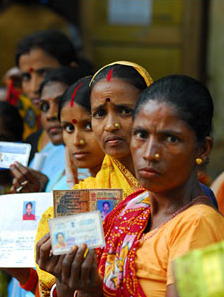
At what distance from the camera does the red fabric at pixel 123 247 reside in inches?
93.0

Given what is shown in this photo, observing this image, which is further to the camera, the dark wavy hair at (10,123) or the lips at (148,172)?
the dark wavy hair at (10,123)

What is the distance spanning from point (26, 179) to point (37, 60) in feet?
5.20

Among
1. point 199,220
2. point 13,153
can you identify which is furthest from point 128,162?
point 13,153

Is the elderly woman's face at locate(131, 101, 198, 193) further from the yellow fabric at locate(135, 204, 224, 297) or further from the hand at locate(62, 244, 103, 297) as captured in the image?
the hand at locate(62, 244, 103, 297)

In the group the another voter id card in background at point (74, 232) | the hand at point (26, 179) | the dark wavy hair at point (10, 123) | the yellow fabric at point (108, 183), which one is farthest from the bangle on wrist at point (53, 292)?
the dark wavy hair at point (10, 123)

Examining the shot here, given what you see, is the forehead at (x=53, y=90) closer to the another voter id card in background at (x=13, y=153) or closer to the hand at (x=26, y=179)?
the another voter id card in background at (x=13, y=153)

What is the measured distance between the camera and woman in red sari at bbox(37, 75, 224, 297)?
7.37ft

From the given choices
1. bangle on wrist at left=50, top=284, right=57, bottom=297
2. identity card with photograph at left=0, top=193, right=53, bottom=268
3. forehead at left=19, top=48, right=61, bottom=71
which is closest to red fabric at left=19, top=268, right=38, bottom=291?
identity card with photograph at left=0, top=193, right=53, bottom=268

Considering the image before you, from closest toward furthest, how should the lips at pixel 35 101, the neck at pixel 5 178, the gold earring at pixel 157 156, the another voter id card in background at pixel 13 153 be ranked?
the gold earring at pixel 157 156, the another voter id card in background at pixel 13 153, the neck at pixel 5 178, the lips at pixel 35 101

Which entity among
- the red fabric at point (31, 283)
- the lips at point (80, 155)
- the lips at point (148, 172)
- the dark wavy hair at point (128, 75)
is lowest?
the red fabric at point (31, 283)

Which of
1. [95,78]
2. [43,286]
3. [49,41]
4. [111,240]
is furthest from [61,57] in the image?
[111,240]

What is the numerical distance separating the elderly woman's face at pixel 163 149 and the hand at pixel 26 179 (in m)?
1.84

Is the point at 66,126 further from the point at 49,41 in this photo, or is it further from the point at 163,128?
the point at 49,41

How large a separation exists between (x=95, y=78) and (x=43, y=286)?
99 centimetres
